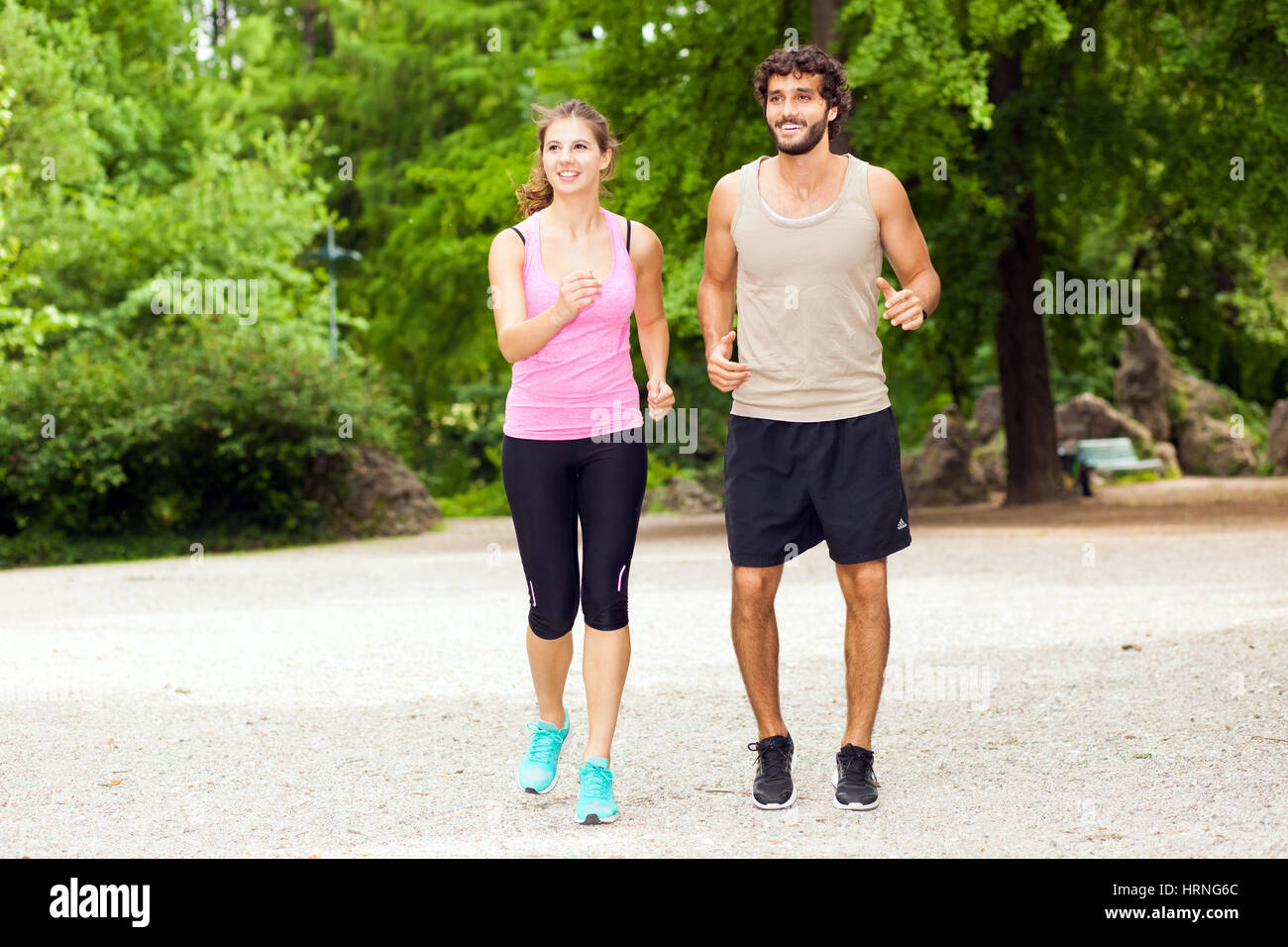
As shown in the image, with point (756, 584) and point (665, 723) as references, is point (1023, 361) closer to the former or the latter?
point (665, 723)

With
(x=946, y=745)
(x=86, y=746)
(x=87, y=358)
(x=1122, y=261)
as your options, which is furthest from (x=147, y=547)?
(x=1122, y=261)

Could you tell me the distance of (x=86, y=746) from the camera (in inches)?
219

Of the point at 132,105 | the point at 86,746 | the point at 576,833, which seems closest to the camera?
the point at 576,833

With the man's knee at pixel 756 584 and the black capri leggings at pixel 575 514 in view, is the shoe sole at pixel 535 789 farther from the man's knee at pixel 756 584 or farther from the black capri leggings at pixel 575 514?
the man's knee at pixel 756 584

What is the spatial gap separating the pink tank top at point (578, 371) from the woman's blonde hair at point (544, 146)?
32cm

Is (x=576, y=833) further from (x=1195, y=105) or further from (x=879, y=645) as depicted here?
(x=1195, y=105)

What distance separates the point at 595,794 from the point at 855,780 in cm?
76

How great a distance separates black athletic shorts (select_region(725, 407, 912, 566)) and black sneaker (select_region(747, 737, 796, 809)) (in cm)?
56

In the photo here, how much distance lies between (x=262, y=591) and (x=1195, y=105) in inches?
523

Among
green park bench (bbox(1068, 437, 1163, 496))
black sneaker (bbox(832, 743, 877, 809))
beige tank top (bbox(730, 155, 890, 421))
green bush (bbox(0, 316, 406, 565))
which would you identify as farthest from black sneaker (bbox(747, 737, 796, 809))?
green park bench (bbox(1068, 437, 1163, 496))

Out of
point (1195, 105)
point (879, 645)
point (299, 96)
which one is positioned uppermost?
point (299, 96)

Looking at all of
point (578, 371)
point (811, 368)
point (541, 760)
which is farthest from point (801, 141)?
point (541, 760)

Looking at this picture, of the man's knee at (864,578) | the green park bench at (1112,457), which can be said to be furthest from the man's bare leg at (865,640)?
the green park bench at (1112,457)

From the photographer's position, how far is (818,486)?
4.21 metres
